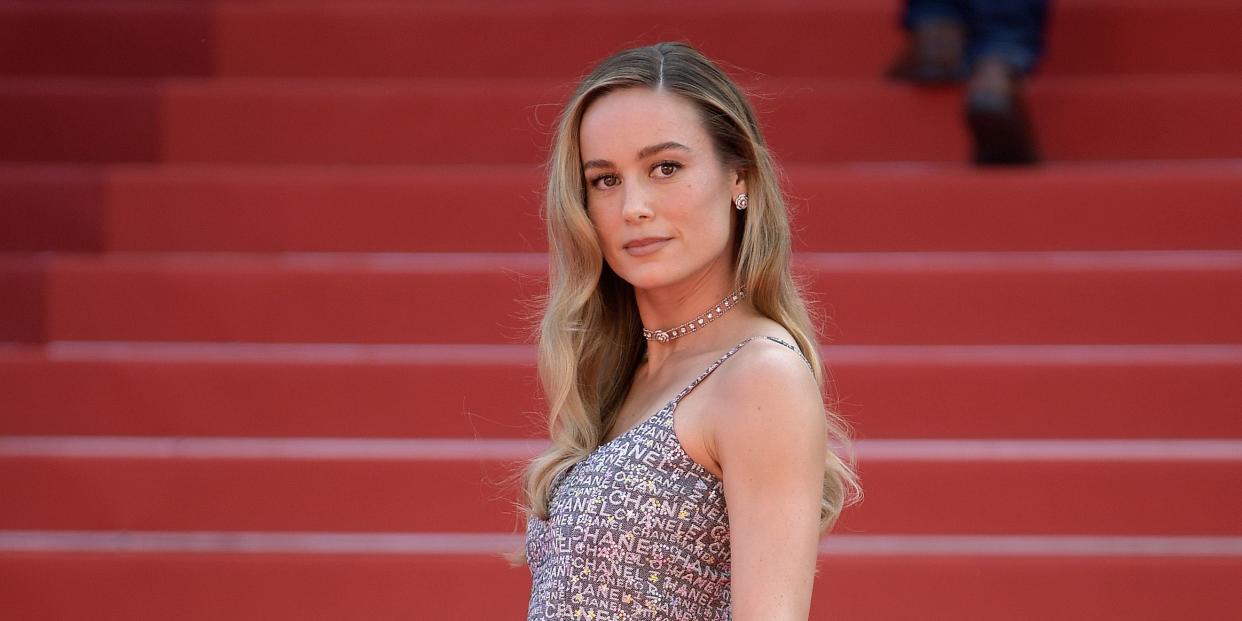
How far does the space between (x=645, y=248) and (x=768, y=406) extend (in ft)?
0.94

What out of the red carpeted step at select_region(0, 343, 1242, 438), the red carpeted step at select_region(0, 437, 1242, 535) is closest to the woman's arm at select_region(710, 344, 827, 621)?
the red carpeted step at select_region(0, 437, 1242, 535)

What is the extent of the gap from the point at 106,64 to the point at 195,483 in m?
1.57

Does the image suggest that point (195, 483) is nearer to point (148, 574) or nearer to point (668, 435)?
point (148, 574)

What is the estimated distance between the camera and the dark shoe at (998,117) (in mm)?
3537

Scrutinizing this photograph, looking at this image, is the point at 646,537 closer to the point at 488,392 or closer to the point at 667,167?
the point at 667,167

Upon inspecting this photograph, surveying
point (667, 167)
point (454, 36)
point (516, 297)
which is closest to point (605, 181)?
Answer: point (667, 167)

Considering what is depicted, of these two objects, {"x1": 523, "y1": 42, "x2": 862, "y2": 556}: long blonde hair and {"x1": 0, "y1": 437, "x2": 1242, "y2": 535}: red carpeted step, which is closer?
{"x1": 523, "y1": 42, "x2": 862, "y2": 556}: long blonde hair

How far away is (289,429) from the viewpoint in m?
3.30

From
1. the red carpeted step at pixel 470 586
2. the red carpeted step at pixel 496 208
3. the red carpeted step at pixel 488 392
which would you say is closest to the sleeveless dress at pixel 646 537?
the red carpeted step at pixel 470 586

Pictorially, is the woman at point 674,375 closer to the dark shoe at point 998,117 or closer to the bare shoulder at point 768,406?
the bare shoulder at point 768,406

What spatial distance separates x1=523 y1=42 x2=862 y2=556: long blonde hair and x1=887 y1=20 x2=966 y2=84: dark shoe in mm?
2105

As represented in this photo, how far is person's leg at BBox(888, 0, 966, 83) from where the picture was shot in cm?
376

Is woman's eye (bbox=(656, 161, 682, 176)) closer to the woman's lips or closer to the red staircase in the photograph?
the woman's lips

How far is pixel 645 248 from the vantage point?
1.66 metres
